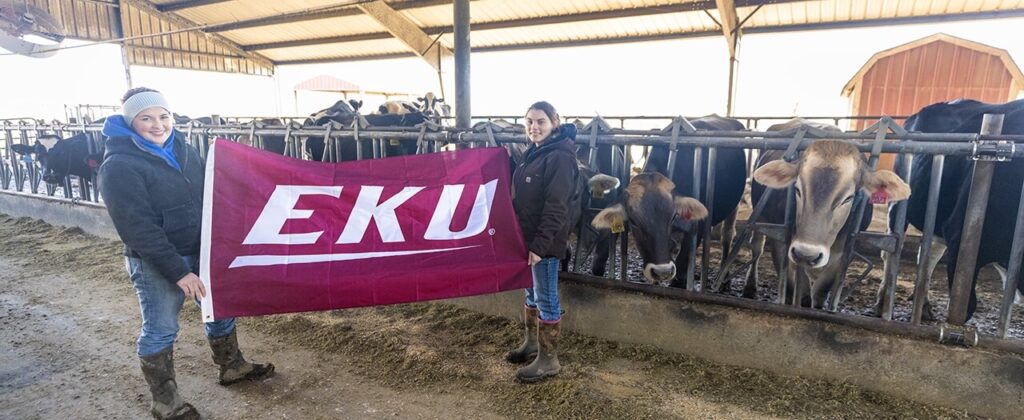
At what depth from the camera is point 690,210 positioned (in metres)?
3.56

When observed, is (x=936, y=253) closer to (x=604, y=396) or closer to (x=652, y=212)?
(x=652, y=212)

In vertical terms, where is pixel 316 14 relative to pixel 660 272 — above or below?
above

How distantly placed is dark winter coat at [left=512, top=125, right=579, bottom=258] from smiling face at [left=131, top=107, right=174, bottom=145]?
1923mm

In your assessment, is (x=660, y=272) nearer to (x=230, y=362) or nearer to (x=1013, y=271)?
(x=1013, y=271)

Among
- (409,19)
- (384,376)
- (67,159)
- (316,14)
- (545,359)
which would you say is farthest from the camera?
(316,14)

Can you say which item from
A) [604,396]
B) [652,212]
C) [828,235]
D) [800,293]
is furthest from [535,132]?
[800,293]

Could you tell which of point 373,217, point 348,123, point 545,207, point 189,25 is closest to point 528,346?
point 545,207

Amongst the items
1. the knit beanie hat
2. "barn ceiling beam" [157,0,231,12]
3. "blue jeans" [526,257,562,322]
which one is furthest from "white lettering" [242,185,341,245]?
"barn ceiling beam" [157,0,231,12]

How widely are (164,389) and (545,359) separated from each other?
85.9 inches

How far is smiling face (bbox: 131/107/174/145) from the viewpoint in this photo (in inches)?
102

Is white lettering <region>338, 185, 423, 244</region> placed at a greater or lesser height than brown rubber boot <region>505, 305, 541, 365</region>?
greater

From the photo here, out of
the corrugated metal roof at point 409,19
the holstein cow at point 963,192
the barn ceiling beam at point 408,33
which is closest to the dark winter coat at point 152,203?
the holstein cow at point 963,192

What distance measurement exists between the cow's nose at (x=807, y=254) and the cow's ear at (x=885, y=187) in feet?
1.65

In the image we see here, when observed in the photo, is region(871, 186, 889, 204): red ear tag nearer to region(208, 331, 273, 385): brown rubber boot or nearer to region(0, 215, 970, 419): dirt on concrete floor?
region(0, 215, 970, 419): dirt on concrete floor
